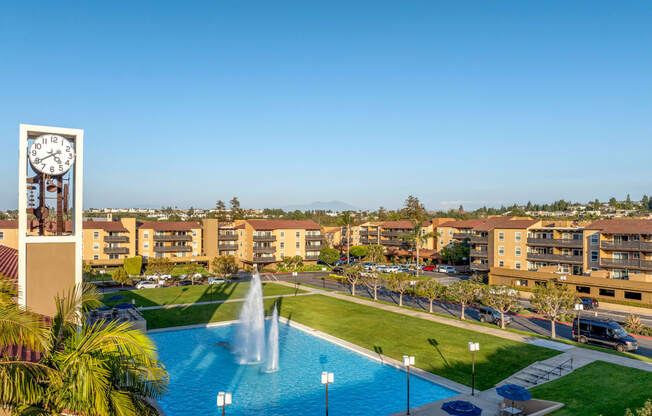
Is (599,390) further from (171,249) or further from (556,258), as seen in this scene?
(171,249)

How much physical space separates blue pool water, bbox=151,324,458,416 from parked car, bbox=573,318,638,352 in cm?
1532

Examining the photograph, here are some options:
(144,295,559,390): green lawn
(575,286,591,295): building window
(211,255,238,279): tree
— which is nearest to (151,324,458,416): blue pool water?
(144,295,559,390): green lawn

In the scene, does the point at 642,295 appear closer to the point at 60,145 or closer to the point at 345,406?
the point at 345,406

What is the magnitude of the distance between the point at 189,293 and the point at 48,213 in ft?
135

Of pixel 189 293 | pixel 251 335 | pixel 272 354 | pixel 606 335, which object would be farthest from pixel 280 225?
pixel 606 335

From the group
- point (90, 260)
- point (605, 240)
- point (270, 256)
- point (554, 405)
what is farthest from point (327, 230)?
→ point (554, 405)

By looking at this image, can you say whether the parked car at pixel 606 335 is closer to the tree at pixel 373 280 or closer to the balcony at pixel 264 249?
the tree at pixel 373 280

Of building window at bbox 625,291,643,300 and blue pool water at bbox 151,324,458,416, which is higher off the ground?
building window at bbox 625,291,643,300

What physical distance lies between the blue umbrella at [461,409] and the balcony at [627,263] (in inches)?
1685

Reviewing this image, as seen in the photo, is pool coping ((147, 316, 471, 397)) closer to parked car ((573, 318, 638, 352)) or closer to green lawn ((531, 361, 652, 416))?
green lawn ((531, 361, 652, 416))

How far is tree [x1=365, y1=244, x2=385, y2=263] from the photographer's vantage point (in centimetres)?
9419

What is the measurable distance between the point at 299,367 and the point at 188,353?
29.0 feet

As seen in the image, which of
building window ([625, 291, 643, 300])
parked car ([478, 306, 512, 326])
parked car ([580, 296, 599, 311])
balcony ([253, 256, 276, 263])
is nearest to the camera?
parked car ([478, 306, 512, 326])

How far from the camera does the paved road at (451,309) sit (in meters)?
35.8
